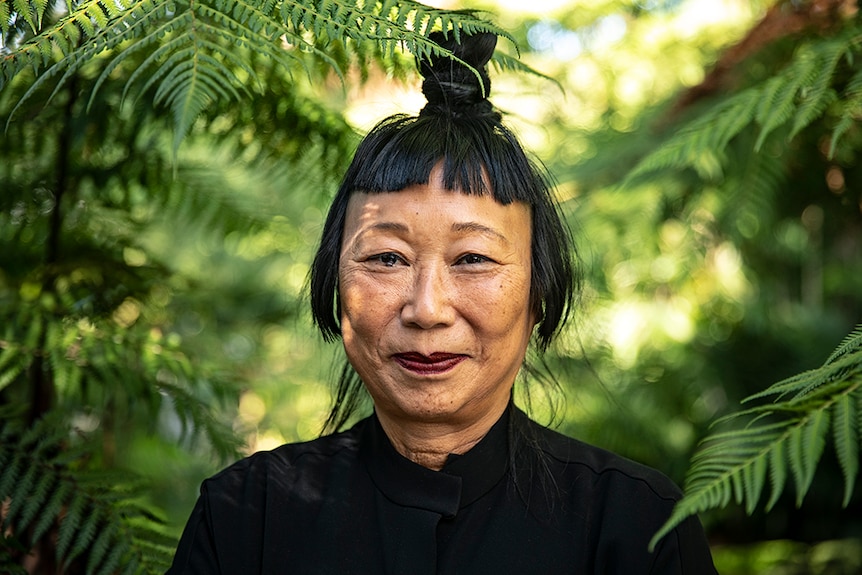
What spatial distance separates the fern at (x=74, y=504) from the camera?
168 centimetres

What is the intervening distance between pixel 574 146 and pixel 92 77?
216 centimetres

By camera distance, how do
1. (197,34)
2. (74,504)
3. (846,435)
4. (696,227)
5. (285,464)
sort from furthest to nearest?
(696,227) → (74,504) → (285,464) → (197,34) → (846,435)

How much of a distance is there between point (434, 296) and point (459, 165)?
0.22 m

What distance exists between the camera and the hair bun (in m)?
1.54

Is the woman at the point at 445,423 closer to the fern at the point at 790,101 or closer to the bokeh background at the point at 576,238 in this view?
the bokeh background at the point at 576,238

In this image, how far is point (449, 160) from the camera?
1.42 m

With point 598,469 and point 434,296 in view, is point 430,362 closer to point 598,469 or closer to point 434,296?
point 434,296

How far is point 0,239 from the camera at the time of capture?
7.11ft

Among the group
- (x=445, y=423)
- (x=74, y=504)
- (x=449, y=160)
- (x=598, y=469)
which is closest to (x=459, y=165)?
(x=449, y=160)

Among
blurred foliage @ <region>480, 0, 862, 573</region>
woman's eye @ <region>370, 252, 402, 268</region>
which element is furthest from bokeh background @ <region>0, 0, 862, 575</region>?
woman's eye @ <region>370, 252, 402, 268</region>

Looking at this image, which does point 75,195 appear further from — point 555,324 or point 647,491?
point 647,491

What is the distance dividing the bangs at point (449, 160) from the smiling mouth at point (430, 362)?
10.2 inches

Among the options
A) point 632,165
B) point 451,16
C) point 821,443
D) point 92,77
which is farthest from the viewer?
point 632,165

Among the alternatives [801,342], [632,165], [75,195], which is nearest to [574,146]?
[632,165]
